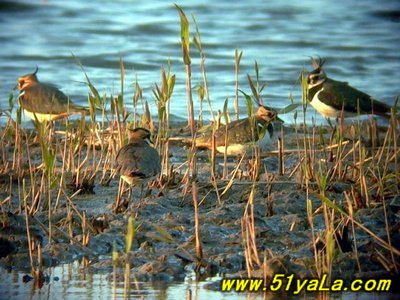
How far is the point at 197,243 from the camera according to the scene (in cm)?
619

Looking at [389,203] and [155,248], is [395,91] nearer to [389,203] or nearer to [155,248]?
[389,203]

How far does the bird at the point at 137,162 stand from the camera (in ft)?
25.4

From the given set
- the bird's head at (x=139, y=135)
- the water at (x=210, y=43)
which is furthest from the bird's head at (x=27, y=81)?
the bird's head at (x=139, y=135)

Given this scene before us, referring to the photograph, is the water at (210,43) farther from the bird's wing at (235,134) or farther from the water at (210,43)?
the bird's wing at (235,134)

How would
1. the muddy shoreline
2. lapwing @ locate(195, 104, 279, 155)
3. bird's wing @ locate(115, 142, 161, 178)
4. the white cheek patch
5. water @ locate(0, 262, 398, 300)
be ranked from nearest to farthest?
1. water @ locate(0, 262, 398, 300)
2. the muddy shoreline
3. bird's wing @ locate(115, 142, 161, 178)
4. lapwing @ locate(195, 104, 279, 155)
5. the white cheek patch

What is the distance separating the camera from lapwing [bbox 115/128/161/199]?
7754 mm

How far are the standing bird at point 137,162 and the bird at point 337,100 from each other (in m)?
3.48

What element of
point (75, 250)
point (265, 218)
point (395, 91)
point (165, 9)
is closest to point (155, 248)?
point (75, 250)

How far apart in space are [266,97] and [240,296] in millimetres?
7887

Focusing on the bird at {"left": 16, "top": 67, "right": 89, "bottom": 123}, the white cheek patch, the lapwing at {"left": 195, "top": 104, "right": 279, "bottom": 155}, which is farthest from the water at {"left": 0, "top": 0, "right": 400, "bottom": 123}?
the lapwing at {"left": 195, "top": 104, "right": 279, "bottom": 155}

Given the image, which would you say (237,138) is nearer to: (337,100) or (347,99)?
(337,100)

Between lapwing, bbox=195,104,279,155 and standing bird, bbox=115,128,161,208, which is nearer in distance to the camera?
standing bird, bbox=115,128,161,208

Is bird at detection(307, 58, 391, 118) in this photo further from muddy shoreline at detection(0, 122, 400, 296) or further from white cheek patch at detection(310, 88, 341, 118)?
muddy shoreline at detection(0, 122, 400, 296)

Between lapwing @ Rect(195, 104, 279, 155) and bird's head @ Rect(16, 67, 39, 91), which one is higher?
bird's head @ Rect(16, 67, 39, 91)
